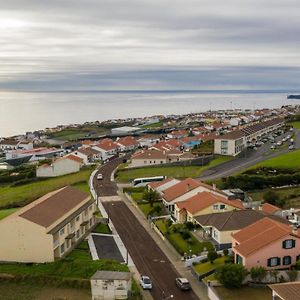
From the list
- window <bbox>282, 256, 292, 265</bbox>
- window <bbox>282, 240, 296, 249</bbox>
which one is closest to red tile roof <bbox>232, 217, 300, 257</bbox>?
window <bbox>282, 240, 296, 249</bbox>

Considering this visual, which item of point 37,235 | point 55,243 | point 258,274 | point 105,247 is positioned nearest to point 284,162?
point 105,247

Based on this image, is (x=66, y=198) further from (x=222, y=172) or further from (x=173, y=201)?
(x=222, y=172)

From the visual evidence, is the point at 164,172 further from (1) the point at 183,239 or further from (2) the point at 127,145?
(2) the point at 127,145

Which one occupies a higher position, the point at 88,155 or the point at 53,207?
the point at 53,207

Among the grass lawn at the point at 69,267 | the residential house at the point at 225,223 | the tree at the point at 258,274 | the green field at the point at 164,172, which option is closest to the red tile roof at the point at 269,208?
the residential house at the point at 225,223

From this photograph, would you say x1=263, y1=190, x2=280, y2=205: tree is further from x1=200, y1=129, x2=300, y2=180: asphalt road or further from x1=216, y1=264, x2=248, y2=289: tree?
x1=216, y1=264, x2=248, y2=289: tree
